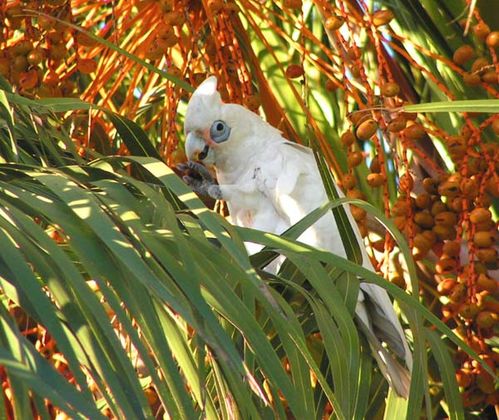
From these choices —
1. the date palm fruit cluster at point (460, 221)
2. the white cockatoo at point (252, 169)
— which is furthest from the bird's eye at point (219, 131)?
the date palm fruit cluster at point (460, 221)

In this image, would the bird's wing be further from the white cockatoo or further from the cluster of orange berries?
the cluster of orange berries

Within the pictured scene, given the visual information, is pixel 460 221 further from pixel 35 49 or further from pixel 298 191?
pixel 35 49

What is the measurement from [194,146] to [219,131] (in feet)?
0.19

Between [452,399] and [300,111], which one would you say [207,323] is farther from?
[300,111]

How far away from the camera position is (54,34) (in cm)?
204

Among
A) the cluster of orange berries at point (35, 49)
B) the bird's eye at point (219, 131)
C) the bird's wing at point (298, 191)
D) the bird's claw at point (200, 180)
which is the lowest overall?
the bird's wing at point (298, 191)

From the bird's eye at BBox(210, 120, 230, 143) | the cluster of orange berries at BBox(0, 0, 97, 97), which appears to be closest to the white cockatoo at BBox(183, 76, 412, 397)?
the bird's eye at BBox(210, 120, 230, 143)

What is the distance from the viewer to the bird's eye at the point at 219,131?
6.88 ft

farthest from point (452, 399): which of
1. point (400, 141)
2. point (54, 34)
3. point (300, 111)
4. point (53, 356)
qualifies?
point (300, 111)

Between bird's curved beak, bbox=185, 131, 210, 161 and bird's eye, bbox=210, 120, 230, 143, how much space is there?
0.09 feet

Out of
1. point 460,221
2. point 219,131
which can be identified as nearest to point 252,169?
point 219,131

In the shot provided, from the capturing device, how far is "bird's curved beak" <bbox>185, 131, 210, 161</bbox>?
2092mm

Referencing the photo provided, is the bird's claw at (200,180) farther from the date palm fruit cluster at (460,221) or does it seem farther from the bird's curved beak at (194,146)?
the date palm fruit cluster at (460,221)

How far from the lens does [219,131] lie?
2111 mm
